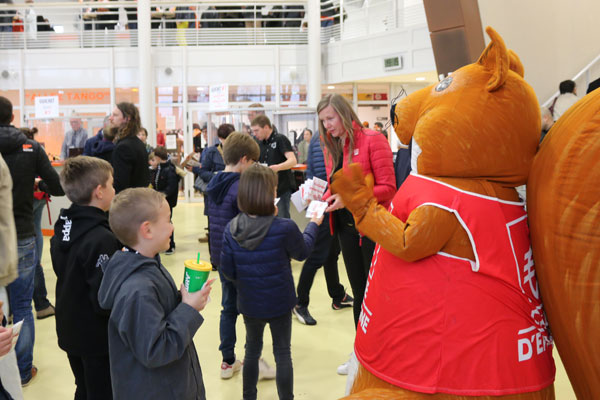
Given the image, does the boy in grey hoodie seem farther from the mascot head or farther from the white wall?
the white wall

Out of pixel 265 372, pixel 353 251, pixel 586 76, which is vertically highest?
pixel 586 76

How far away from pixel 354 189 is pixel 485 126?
42 centimetres

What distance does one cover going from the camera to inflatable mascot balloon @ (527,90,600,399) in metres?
1.31

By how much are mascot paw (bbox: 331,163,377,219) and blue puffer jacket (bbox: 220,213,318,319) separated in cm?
89

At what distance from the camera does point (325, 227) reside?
12.5 feet

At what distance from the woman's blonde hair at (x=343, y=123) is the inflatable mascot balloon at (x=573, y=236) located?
1443 millimetres

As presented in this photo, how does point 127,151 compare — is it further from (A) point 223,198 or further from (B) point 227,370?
(B) point 227,370

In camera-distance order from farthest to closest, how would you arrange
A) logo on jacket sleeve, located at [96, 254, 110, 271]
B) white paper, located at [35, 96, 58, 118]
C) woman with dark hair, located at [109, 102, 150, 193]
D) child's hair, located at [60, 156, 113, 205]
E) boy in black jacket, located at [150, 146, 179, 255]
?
1. white paper, located at [35, 96, 58, 118]
2. boy in black jacket, located at [150, 146, 179, 255]
3. woman with dark hair, located at [109, 102, 150, 193]
4. child's hair, located at [60, 156, 113, 205]
5. logo on jacket sleeve, located at [96, 254, 110, 271]

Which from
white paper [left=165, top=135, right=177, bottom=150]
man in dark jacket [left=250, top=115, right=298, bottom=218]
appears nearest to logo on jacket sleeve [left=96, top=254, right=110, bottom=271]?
man in dark jacket [left=250, top=115, right=298, bottom=218]

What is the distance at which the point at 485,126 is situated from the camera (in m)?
1.48

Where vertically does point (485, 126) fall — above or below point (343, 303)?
above

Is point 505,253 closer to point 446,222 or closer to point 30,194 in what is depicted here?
point 446,222

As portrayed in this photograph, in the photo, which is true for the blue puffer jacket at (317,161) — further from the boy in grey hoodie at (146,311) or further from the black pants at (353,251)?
the boy in grey hoodie at (146,311)

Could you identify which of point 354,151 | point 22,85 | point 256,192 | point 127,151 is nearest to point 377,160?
point 354,151
